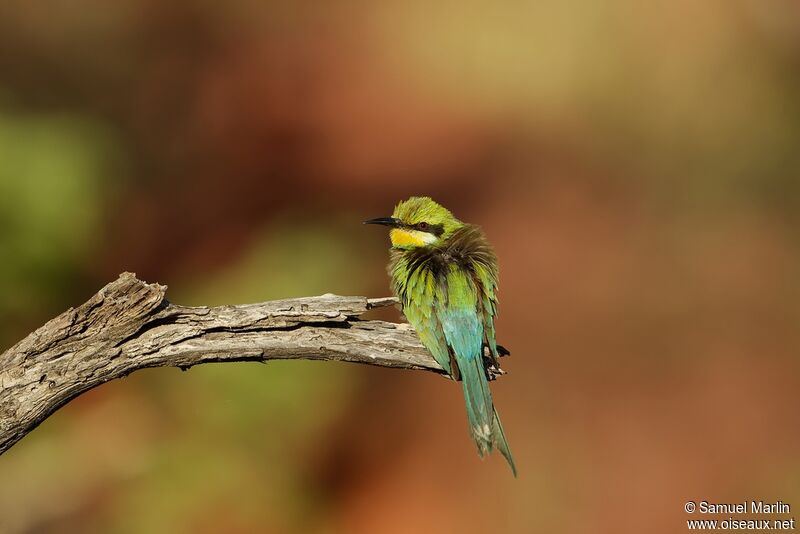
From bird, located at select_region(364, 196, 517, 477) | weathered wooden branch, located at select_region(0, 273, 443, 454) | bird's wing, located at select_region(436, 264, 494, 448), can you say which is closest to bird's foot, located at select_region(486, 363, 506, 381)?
bird, located at select_region(364, 196, 517, 477)

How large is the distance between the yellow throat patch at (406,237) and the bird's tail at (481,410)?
2.36ft

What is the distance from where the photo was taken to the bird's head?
12.2ft

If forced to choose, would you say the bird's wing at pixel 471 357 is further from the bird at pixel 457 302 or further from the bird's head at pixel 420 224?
the bird's head at pixel 420 224

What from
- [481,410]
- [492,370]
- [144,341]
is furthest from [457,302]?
[144,341]

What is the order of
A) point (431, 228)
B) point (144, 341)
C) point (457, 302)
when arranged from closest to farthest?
point (144, 341) < point (457, 302) < point (431, 228)

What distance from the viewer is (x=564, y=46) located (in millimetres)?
8805

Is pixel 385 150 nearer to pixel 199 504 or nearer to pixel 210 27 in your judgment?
pixel 210 27

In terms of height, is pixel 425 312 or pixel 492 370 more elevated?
pixel 425 312

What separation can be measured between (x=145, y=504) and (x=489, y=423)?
12.3 ft

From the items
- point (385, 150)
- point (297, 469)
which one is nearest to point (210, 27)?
point (385, 150)

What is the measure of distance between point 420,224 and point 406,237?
0.09 metres

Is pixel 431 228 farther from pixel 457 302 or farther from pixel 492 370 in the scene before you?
pixel 492 370

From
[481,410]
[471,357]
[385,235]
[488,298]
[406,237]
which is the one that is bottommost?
[385,235]

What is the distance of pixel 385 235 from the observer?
785 centimetres
